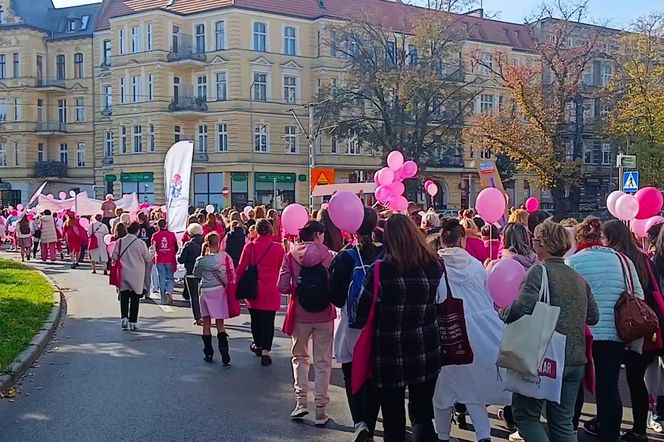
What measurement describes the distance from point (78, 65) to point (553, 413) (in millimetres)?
60524

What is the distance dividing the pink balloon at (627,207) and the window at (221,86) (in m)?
43.5

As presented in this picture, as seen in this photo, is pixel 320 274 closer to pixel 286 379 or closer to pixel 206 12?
pixel 286 379

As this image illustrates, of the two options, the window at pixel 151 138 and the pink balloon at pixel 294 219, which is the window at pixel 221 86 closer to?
the window at pixel 151 138

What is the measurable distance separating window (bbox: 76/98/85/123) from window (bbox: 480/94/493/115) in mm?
30573

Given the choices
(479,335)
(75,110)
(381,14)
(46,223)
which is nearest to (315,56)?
(381,14)

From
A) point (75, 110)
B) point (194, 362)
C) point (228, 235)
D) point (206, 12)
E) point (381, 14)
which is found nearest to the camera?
point (194, 362)

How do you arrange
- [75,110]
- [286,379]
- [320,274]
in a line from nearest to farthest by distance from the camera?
[320,274], [286,379], [75,110]

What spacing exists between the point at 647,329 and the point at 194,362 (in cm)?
574

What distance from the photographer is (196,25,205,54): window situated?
51.3m

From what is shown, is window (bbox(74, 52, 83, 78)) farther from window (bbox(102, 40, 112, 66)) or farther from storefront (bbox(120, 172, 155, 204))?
storefront (bbox(120, 172, 155, 204))

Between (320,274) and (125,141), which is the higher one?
(125,141)

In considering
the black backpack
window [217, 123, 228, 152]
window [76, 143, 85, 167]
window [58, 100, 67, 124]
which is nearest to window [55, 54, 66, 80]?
window [58, 100, 67, 124]

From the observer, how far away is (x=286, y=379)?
28.6 ft

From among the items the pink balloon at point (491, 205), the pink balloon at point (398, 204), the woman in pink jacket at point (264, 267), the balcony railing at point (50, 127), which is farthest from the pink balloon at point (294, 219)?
the balcony railing at point (50, 127)
